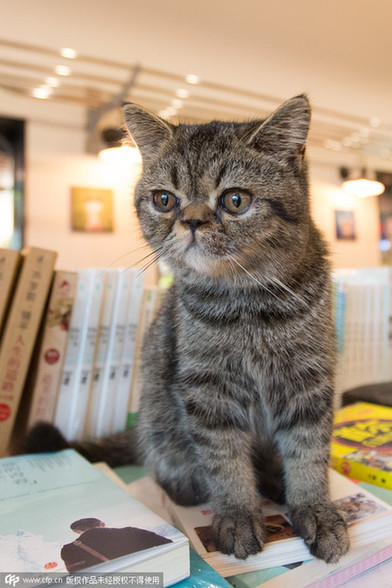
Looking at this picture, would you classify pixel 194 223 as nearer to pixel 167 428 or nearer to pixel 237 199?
pixel 237 199

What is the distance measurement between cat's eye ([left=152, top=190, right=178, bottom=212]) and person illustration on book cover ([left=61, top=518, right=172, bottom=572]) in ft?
1.48

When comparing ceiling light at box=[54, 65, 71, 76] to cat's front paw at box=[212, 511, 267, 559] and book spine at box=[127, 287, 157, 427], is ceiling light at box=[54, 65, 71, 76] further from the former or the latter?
cat's front paw at box=[212, 511, 267, 559]

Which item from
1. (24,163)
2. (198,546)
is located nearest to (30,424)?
(198,546)

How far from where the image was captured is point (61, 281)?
2.91ft

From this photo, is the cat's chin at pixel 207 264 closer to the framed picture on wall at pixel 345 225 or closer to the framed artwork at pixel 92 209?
the framed artwork at pixel 92 209

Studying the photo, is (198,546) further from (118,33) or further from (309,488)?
(118,33)

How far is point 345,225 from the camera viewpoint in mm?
3229

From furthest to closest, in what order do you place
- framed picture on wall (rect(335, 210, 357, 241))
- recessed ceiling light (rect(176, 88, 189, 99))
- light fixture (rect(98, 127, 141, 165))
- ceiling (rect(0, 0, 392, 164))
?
framed picture on wall (rect(335, 210, 357, 241)), recessed ceiling light (rect(176, 88, 189, 99)), ceiling (rect(0, 0, 392, 164)), light fixture (rect(98, 127, 141, 165))

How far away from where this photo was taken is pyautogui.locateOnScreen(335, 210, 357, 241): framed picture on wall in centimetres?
319

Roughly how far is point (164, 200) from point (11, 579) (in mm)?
524

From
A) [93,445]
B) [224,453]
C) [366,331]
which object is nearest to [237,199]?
[224,453]

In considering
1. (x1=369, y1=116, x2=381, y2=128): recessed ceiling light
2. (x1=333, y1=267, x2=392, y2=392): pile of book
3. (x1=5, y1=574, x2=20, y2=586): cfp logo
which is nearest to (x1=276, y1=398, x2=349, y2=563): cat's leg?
(x1=5, y1=574, x2=20, y2=586): cfp logo

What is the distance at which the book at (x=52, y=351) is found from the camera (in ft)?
2.87

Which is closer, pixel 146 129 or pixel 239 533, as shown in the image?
pixel 239 533
